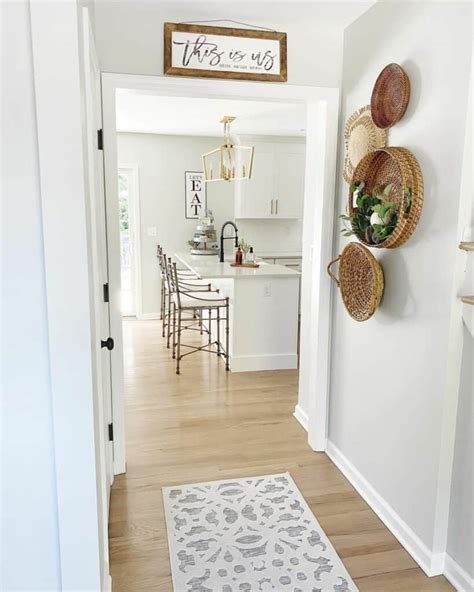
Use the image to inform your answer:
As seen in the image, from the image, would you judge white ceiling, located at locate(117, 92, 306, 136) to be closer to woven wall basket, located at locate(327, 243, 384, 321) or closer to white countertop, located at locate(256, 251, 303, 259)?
white countertop, located at locate(256, 251, 303, 259)

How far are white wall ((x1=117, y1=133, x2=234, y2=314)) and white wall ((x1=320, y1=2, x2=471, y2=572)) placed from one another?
388 centimetres

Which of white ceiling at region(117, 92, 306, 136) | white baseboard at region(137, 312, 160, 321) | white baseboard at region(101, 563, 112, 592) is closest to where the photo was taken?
white baseboard at region(101, 563, 112, 592)

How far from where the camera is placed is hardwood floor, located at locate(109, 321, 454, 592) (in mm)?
1967

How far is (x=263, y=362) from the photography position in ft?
14.6

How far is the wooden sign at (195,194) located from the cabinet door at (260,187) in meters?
0.54

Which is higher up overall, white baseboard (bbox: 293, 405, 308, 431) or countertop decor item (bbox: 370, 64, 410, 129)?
countertop decor item (bbox: 370, 64, 410, 129)

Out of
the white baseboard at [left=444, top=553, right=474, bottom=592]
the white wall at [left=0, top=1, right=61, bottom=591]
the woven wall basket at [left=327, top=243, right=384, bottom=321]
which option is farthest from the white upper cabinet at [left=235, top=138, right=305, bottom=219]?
the white wall at [left=0, top=1, right=61, bottom=591]

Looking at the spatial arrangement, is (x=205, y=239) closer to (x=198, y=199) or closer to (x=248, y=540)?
(x=198, y=199)

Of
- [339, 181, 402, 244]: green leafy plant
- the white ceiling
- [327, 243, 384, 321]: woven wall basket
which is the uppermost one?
the white ceiling

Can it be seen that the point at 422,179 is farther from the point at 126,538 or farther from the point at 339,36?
the point at 126,538

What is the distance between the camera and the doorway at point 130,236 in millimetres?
6102

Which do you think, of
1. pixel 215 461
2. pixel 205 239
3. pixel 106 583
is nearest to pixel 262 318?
pixel 215 461

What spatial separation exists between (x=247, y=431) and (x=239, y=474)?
1.71 feet

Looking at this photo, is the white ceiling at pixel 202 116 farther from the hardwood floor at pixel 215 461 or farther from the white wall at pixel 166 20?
the hardwood floor at pixel 215 461
